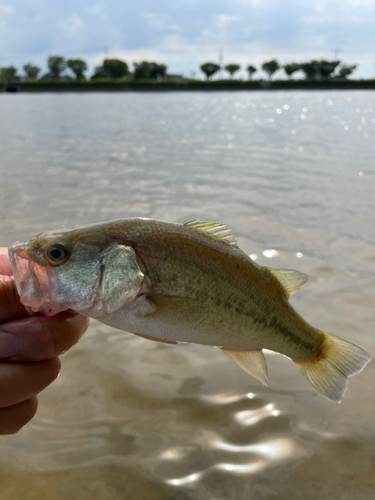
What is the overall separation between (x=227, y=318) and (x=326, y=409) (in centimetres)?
165

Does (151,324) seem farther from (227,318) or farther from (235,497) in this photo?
(235,497)

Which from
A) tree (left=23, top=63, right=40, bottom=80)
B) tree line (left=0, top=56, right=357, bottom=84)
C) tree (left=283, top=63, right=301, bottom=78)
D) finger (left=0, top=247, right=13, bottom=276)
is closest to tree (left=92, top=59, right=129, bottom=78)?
tree line (left=0, top=56, right=357, bottom=84)

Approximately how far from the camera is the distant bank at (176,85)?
387 feet

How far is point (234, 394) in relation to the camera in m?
3.42

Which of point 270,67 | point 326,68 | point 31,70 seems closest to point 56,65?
point 31,70

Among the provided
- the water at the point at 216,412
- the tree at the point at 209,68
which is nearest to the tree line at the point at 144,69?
the tree at the point at 209,68

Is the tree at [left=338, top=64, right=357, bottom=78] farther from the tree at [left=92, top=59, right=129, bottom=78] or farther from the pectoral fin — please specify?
the pectoral fin

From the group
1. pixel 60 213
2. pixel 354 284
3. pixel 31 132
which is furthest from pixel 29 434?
pixel 31 132

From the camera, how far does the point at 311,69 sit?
472ft

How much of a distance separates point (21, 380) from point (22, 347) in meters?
0.17

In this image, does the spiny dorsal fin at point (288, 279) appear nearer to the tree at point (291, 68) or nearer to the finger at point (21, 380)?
the finger at point (21, 380)

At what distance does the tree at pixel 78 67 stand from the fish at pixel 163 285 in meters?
160

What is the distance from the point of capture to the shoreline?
117875 millimetres

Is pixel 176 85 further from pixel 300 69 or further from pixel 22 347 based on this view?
pixel 22 347
